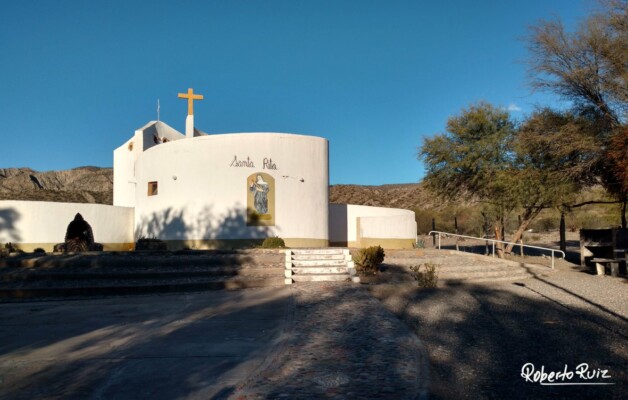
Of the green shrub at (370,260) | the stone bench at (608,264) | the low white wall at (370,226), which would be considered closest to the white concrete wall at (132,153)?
the low white wall at (370,226)

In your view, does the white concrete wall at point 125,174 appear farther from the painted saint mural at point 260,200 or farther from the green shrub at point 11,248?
the painted saint mural at point 260,200

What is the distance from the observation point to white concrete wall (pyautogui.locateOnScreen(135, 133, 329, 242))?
884 inches

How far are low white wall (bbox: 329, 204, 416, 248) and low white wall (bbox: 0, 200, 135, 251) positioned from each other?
10372mm

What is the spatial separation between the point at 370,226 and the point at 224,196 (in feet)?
26.2

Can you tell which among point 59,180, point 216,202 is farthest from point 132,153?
point 59,180

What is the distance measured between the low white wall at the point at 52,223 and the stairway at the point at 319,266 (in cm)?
1257

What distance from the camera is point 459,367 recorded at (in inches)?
251

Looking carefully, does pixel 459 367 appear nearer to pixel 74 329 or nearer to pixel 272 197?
pixel 74 329

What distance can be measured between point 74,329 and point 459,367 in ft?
20.0

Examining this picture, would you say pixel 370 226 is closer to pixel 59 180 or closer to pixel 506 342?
pixel 506 342

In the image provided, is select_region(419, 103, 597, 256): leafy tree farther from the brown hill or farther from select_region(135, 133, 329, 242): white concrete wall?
the brown hill

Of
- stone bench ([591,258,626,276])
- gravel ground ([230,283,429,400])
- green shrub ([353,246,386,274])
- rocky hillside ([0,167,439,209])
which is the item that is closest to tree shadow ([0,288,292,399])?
gravel ground ([230,283,429,400])

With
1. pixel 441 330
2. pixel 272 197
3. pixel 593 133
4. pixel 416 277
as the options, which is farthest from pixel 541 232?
pixel 441 330

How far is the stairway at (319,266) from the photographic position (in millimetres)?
15227
